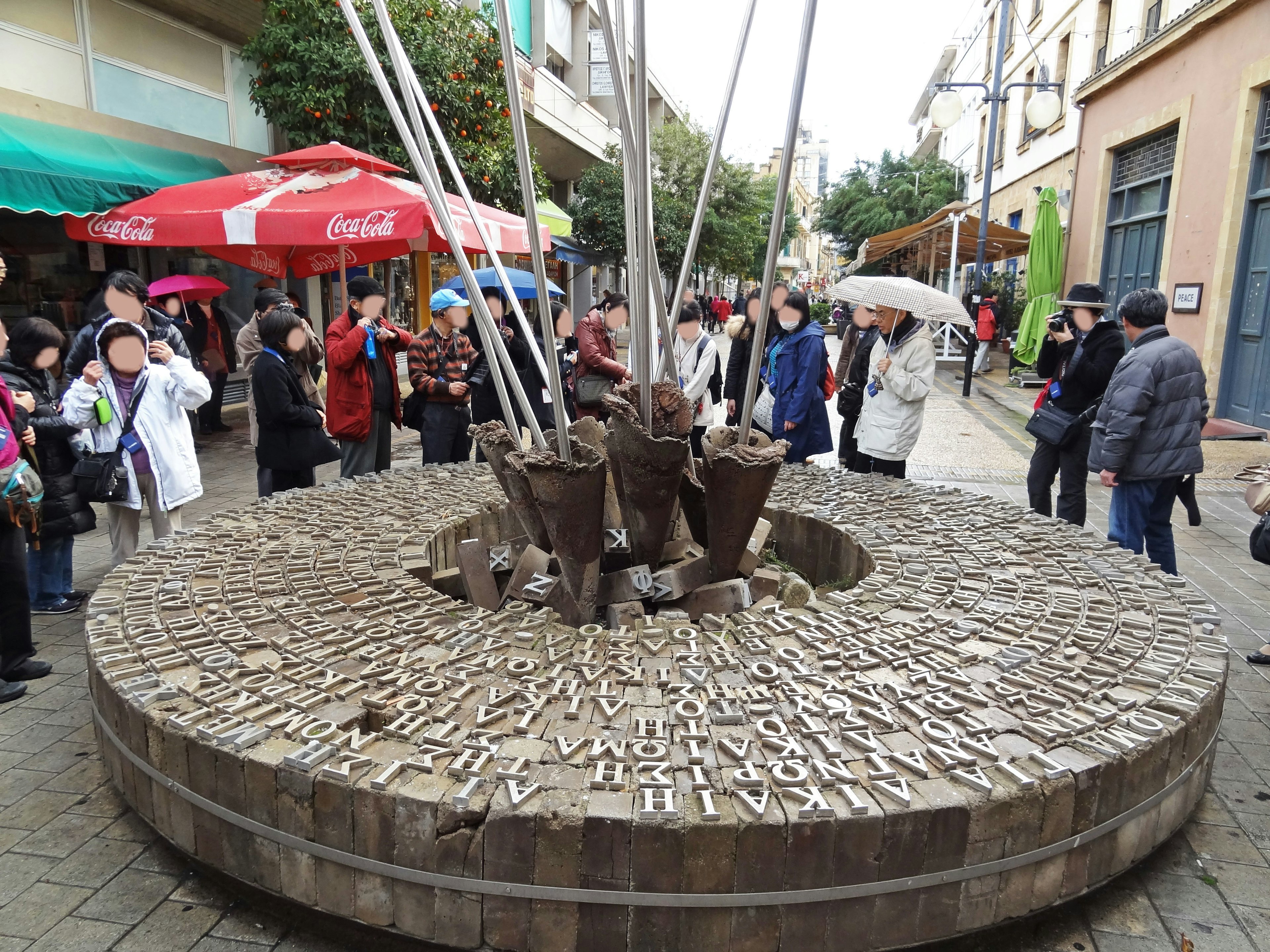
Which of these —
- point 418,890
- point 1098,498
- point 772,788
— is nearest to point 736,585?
point 772,788

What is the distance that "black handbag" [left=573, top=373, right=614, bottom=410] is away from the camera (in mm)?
7082

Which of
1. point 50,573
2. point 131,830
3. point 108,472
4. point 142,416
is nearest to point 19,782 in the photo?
point 131,830

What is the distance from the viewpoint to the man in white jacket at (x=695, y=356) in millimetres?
6809

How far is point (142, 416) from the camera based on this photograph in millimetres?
4828

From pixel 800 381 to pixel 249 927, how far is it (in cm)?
478

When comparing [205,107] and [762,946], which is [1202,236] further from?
[205,107]

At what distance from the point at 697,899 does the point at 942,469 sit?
7.60m

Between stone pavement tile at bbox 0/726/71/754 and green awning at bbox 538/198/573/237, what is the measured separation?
11500 mm

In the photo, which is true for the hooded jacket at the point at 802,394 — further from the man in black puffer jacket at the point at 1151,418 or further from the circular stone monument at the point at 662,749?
the circular stone monument at the point at 662,749

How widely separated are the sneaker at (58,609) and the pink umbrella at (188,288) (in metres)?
5.05

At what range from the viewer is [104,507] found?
23.1 ft

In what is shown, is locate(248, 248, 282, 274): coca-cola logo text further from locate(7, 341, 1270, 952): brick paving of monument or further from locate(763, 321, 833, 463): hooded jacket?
locate(7, 341, 1270, 952): brick paving of monument

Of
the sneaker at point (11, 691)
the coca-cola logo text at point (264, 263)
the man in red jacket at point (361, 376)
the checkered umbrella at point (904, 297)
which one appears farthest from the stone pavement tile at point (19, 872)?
the coca-cola logo text at point (264, 263)

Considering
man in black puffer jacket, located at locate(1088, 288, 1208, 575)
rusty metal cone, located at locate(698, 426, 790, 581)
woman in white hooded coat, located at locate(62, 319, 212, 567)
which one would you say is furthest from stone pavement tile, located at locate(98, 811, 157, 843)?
man in black puffer jacket, located at locate(1088, 288, 1208, 575)
